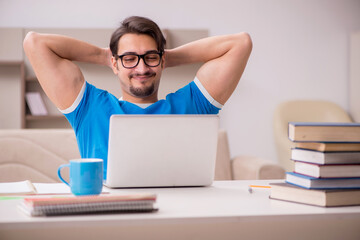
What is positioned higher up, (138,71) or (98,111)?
(138,71)

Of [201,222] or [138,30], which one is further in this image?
[138,30]

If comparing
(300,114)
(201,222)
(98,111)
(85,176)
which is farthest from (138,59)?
(300,114)

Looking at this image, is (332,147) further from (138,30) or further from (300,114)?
(300,114)

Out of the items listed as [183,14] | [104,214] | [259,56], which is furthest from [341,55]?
[104,214]

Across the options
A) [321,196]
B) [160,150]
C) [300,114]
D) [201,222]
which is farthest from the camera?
[300,114]

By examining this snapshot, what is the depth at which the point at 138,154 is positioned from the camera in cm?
125

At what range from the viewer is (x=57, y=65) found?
77.6 inches

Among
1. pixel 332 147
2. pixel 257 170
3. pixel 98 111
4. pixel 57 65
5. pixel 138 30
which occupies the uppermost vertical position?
pixel 138 30

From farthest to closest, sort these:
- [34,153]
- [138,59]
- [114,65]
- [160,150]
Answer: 1. [34,153]
2. [114,65]
3. [138,59]
4. [160,150]

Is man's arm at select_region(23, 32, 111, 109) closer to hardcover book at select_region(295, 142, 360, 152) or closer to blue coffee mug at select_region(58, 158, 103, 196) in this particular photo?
blue coffee mug at select_region(58, 158, 103, 196)

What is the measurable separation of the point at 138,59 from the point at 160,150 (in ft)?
2.60

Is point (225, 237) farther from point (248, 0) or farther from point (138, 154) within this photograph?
point (248, 0)

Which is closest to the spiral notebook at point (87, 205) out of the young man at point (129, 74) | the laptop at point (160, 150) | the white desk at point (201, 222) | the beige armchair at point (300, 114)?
the white desk at point (201, 222)

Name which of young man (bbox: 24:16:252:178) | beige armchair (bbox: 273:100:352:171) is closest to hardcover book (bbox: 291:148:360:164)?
young man (bbox: 24:16:252:178)
